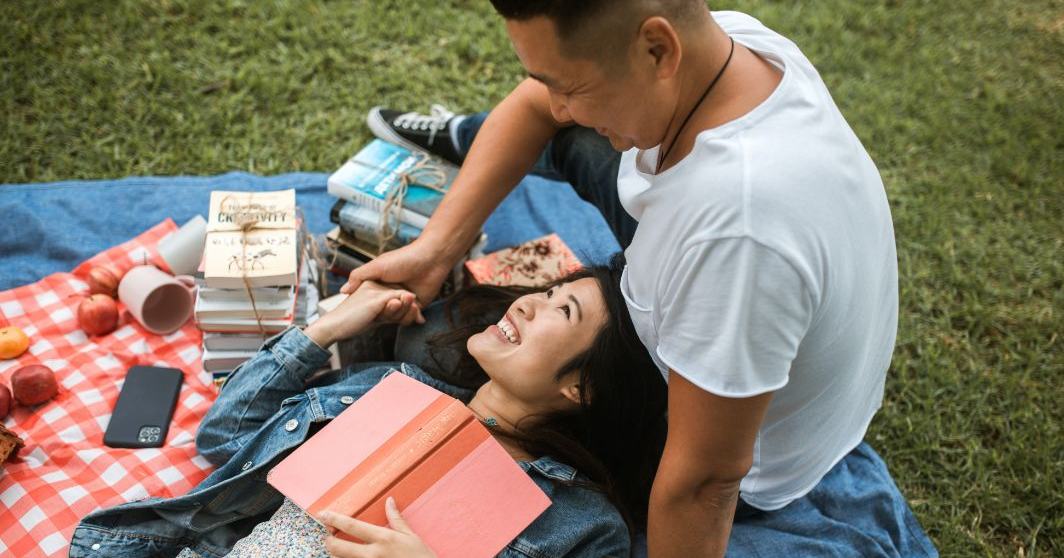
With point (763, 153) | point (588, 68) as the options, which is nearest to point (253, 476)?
point (588, 68)

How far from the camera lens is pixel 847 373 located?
1898mm

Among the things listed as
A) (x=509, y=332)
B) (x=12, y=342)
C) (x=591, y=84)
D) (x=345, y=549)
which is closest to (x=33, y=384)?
(x=12, y=342)

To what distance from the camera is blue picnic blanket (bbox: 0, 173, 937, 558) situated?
249cm

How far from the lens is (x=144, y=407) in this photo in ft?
8.50

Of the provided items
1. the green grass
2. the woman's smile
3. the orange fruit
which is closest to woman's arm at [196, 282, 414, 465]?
the woman's smile

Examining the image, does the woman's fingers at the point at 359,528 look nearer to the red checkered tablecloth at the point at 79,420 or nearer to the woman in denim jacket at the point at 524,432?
the woman in denim jacket at the point at 524,432

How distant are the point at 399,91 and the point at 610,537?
8.90 ft

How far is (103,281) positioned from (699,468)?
2217mm

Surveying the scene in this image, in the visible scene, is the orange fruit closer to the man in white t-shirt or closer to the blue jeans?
the blue jeans

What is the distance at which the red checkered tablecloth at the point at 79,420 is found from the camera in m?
2.27

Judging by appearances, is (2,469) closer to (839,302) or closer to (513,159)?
(513,159)

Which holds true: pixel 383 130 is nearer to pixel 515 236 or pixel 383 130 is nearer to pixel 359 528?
pixel 515 236

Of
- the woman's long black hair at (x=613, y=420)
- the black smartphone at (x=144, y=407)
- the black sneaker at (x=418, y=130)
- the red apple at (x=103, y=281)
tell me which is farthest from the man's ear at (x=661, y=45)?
the red apple at (x=103, y=281)

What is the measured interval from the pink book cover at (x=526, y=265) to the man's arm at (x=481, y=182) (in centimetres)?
18
